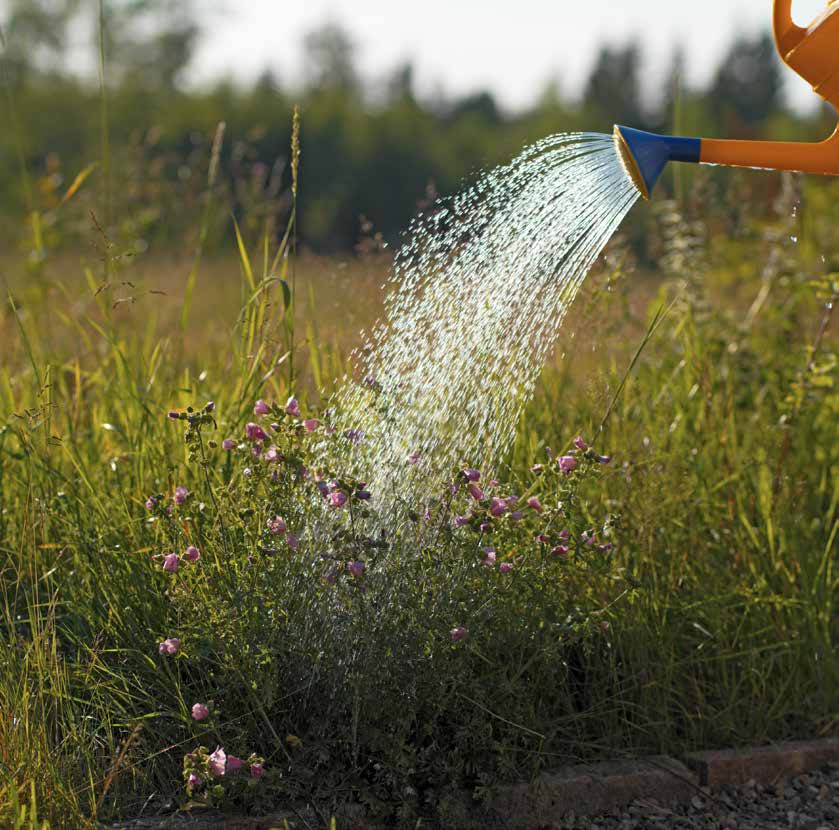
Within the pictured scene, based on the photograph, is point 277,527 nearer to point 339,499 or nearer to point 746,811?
point 339,499

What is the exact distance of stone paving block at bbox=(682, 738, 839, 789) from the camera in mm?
2506

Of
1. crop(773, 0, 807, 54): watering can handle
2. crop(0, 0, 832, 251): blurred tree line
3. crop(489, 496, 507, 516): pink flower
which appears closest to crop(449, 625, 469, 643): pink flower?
crop(489, 496, 507, 516): pink flower

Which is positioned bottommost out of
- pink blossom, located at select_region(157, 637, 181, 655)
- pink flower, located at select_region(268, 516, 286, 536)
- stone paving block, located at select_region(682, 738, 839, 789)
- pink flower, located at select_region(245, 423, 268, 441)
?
stone paving block, located at select_region(682, 738, 839, 789)

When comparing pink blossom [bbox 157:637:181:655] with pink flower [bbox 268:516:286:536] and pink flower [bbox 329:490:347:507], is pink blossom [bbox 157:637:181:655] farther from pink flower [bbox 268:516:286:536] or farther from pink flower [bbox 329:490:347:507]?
pink flower [bbox 329:490:347:507]

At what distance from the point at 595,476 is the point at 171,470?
1059 mm

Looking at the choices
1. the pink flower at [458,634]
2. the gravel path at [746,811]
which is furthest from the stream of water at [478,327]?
the gravel path at [746,811]

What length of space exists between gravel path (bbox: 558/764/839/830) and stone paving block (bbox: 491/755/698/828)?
0.02m

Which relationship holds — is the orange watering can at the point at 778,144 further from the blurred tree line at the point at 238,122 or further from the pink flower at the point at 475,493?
the blurred tree line at the point at 238,122

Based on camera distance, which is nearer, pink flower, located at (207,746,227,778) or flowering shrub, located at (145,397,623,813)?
pink flower, located at (207,746,227,778)

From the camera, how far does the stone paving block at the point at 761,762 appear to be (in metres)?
2.51

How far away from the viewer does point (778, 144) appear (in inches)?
81.3

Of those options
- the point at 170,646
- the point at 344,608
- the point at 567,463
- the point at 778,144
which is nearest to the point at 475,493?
the point at 567,463

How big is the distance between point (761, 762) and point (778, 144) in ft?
4.44

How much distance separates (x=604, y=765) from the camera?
2461mm
